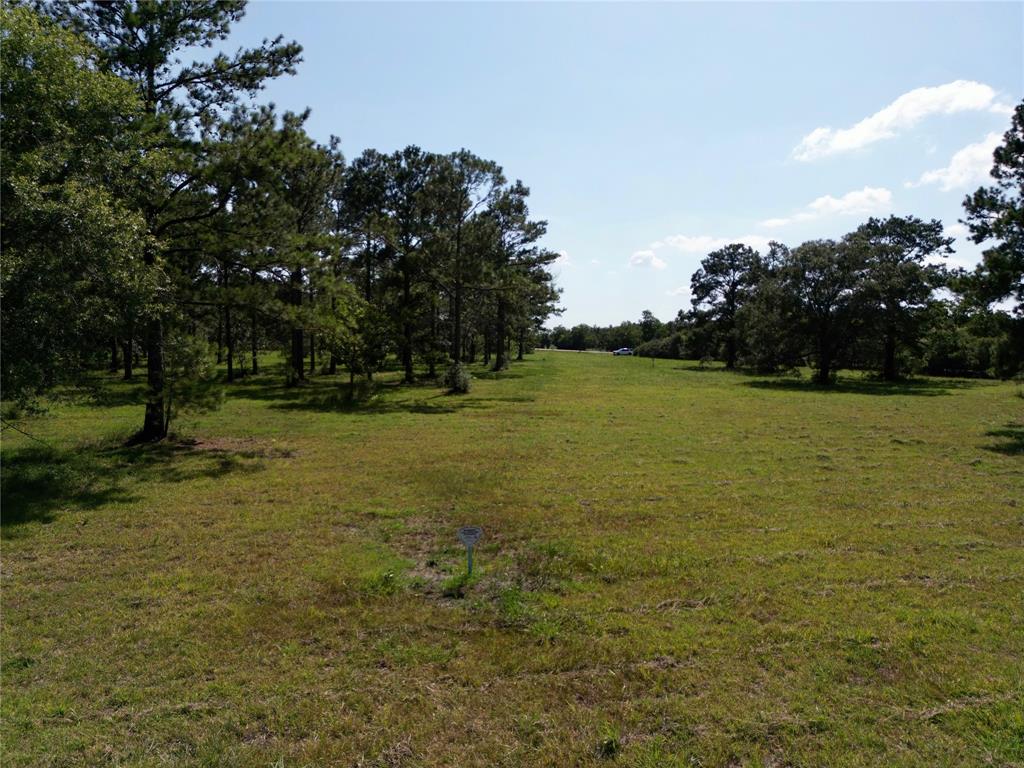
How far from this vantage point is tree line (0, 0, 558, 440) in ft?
22.5

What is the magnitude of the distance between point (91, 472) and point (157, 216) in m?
5.44

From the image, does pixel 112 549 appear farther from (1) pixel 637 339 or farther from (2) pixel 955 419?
(1) pixel 637 339

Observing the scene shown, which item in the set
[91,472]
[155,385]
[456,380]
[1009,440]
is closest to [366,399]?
[456,380]

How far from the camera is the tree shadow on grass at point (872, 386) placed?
26.9m

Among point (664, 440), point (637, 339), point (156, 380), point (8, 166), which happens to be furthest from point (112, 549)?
point (637, 339)

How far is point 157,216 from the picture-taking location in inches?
480

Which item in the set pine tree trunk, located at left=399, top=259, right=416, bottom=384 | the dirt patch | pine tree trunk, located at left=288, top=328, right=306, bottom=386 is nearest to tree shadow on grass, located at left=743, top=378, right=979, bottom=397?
pine tree trunk, located at left=399, top=259, right=416, bottom=384

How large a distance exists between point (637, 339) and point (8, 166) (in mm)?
101470

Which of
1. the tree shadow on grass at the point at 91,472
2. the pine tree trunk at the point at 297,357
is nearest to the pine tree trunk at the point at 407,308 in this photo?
the pine tree trunk at the point at 297,357

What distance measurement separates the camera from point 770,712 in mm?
Answer: 3551

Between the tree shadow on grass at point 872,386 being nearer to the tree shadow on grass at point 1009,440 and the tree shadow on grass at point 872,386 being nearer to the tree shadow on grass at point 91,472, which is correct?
the tree shadow on grass at point 1009,440

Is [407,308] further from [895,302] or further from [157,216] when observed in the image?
[895,302]

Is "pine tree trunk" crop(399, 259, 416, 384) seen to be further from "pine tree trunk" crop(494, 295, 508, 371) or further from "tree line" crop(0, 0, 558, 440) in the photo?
"pine tree trunk" crop(494, 295, 508, 371)

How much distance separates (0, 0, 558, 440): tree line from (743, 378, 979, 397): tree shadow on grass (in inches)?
565
